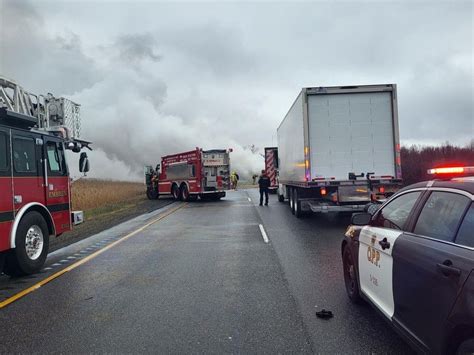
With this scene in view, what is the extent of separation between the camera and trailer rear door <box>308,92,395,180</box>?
12062mm

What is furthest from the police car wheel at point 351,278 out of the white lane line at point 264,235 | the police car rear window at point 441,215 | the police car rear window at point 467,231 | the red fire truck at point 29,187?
the red fire truck at point 29,187

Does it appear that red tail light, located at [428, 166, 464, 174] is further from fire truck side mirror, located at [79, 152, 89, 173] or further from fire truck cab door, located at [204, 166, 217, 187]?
fire truck cab door, located at [204, 166, 217, 187]

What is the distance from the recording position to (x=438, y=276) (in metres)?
2.85

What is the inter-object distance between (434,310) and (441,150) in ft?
92.8

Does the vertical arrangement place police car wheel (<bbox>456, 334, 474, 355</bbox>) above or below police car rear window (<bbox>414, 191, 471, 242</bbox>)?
below

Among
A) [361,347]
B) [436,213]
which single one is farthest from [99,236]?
[436,213]

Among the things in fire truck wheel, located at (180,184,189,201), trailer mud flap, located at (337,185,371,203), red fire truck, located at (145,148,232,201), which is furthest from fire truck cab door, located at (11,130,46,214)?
fire truck wheel, located at (180,184,189,201)

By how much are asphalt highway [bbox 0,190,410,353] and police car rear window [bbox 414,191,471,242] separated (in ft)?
4.00

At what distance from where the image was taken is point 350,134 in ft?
39.8

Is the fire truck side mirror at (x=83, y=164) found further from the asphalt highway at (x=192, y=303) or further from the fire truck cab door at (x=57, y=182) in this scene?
the asphalt highway at (x=192, y=303)

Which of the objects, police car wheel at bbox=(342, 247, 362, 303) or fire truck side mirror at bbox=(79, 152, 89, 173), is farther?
fire truck side mirror at bbox=(79, 152, 89, 173)

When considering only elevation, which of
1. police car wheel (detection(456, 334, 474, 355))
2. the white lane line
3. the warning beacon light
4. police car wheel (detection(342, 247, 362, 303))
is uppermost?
the warning beacon light

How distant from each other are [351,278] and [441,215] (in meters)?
2.17

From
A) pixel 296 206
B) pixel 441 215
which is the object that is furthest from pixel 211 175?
pixel 441 215
